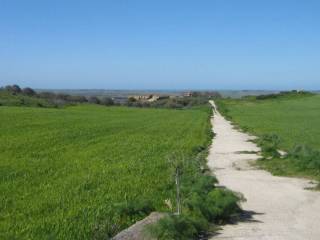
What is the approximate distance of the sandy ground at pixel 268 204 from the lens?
10.5m

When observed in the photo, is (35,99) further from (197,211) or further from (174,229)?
(174,229)

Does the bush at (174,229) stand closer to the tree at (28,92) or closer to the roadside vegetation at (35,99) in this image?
the roadside vegetation at (35,99)

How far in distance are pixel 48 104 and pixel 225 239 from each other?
65569 millimetres

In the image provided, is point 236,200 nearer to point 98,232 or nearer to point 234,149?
point 98,232

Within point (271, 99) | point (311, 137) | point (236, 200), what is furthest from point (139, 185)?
point (271, 99)

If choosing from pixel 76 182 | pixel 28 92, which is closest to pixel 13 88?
pixel 28 92

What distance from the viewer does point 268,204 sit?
1316 centimetres

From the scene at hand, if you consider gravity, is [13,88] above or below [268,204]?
below

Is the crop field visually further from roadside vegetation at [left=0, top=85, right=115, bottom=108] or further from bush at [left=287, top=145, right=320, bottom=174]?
roadside vegetation at [left=0, top=85, right=115, bottom=108]

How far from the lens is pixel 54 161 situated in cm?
1856

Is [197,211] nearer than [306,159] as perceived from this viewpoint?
Yes

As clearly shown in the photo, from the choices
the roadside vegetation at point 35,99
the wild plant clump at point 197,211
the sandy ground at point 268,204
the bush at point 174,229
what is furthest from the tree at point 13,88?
the bush at point 174,229

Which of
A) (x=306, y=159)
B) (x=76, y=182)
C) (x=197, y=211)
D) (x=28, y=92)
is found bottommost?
(x=28, y=92)

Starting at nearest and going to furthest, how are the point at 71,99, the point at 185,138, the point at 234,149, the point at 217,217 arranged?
the point at 217,217
the point at 234,149
the point at 185,138
the point at 71,99
